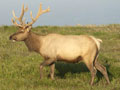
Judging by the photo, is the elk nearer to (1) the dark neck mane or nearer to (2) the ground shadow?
(1) the dark neck mane

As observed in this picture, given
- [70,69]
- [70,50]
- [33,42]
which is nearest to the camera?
[70,50]

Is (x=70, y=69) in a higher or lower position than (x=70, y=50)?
lower

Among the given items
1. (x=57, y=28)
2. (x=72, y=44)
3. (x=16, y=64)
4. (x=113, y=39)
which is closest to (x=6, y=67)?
(x=16, y=64)

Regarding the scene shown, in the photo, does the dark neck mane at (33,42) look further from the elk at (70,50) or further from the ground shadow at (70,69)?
the ground shadow at (70,69)

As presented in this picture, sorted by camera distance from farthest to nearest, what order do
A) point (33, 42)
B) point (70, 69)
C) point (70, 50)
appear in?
point (70, 69) < point (33, 42) < point (70, 50)

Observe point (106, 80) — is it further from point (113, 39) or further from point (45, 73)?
point (113, 39)

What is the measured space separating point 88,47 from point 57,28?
15156 mm

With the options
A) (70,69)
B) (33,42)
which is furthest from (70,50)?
(70,69)

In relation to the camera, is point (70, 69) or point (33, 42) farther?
point (70, 69)

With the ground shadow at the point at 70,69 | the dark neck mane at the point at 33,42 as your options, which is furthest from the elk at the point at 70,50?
the ground shadow at the point at 70,69

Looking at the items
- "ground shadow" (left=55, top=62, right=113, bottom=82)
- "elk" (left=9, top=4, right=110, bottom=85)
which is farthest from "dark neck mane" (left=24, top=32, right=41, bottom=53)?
"ground shadow" (left=55, top=62, right=113, bottom=82)

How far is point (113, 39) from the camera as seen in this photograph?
65.3ft

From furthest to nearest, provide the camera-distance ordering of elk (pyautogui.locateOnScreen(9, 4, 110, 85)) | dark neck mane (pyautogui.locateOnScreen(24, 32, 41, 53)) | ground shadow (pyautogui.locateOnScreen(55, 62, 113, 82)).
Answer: ground shadow (pyautogui.locateOnScreen(55, 62, 113, 82))
dark neck mane (pyautogui.locateOnScreen(24, 32, 41, 53))
elk (pyautogui.locateOnScreen(9, 4, 110, 85))

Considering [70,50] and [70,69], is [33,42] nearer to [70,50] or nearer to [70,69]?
[70,50]
